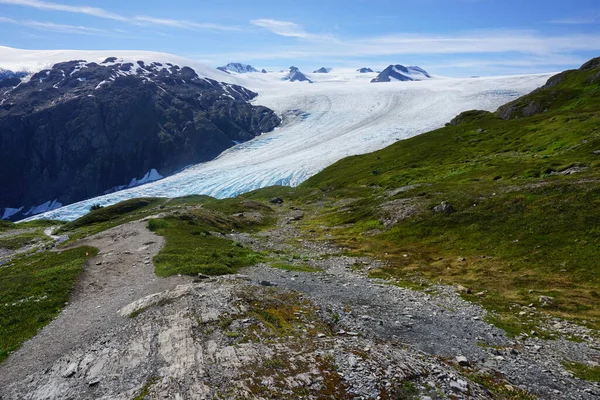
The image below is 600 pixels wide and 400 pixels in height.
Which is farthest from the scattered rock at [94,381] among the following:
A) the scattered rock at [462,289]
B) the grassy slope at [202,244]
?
the scattered rock at [462,289]

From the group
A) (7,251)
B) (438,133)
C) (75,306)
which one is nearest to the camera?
(75,306)

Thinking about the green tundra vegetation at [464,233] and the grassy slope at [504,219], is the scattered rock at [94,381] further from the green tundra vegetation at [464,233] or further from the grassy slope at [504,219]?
the grassy slope at [504,219]

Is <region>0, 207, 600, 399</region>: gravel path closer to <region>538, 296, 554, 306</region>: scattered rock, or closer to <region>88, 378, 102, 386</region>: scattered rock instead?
<region>88, 378, 102, 386</region>: scattered rock

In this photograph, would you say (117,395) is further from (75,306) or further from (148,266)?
(148,266)

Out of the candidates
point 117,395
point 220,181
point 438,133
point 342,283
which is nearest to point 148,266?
point 342,283

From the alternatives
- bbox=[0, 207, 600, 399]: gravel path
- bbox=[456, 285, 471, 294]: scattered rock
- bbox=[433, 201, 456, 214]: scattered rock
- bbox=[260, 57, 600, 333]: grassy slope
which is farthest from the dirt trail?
bbox=[433, 201, 456, 214]: scattered rock

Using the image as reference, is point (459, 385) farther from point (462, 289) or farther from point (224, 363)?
point (462, 289)

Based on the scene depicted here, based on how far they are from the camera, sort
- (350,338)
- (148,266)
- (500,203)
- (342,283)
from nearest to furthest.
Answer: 1. (350,338)
2. (342,283)
3. (148,266)
4. (500,203)
